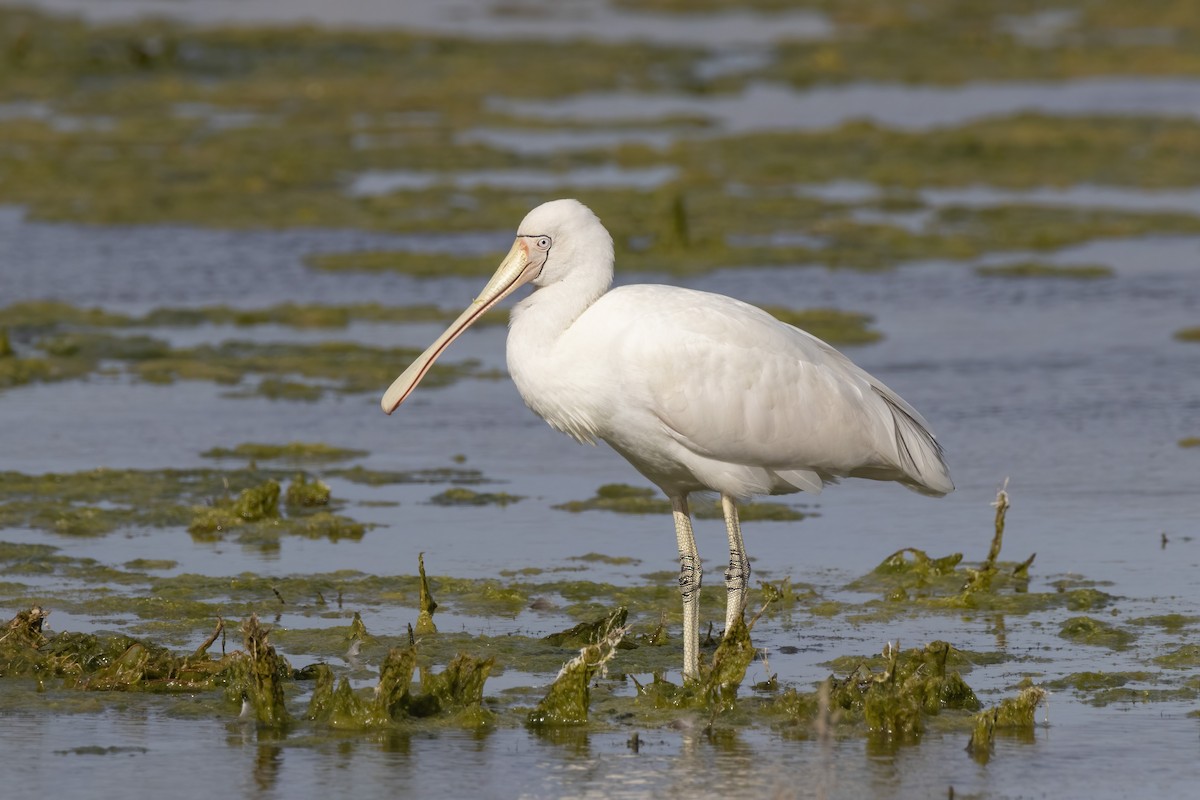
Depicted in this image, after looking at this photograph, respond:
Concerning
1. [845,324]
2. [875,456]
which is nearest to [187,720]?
[875,456]

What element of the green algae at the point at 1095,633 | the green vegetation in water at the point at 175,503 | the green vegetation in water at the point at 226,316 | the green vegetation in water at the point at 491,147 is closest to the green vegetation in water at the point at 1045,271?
the green vegetation in water at the point at 491,147

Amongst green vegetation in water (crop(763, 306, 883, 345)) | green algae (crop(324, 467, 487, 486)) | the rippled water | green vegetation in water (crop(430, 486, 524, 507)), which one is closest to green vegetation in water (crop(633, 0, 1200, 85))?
the rippled water

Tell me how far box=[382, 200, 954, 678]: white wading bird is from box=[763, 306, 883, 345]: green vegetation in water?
6.09 meters

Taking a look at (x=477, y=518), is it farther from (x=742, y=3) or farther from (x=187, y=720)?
(x=742, y=3)

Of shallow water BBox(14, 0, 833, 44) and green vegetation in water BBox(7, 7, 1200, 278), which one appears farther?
shallow water BBox(14, 0, 833, 44)

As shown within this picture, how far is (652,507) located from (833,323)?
15.9 feet

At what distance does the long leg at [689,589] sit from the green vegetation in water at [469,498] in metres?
2.32

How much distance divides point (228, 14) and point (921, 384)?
29.6 m

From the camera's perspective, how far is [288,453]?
11445 mm

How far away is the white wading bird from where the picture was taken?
25.4 feet

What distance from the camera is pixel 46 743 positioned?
21.9 ft

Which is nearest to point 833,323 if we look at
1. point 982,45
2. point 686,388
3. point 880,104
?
point 686,388

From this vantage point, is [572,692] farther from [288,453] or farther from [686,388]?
[288,453]

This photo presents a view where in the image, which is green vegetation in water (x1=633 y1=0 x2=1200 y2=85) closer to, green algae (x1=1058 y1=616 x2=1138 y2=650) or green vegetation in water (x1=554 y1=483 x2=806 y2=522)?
green vegetation in water (x1=554 y1=483 x2=806 y2=522)
